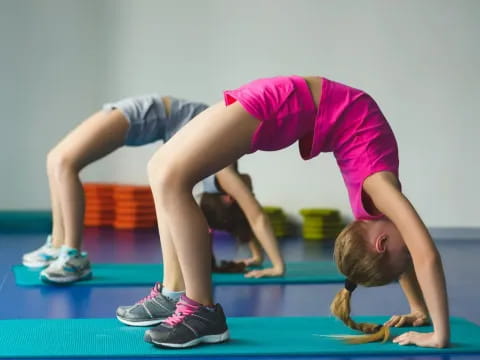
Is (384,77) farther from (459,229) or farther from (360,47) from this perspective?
(459,229)

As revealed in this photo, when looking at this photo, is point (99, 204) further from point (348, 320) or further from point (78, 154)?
point (348, 320)

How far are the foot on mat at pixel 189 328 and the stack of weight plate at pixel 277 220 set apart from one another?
3.63m

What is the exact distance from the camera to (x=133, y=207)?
617cm

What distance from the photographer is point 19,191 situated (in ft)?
20.7

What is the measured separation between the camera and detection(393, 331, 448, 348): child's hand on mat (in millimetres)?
2393

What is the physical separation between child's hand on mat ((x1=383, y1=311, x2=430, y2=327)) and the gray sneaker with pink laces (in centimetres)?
78

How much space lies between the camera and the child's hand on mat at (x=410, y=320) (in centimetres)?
275

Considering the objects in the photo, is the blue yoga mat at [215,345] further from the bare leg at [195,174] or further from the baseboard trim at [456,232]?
the baseboard trim at [456,232]

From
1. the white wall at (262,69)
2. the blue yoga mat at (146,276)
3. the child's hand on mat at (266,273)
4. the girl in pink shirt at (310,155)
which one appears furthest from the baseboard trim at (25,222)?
the girl in pink shirt at (310,155)

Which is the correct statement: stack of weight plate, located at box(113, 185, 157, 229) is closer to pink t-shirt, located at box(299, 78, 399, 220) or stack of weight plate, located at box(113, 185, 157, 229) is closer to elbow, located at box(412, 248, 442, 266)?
pink t-shirt, located at box(299, 78, 399, 220)

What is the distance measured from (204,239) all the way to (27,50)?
4355mm

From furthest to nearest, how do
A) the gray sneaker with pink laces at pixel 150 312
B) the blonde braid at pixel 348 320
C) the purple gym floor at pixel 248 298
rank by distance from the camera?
the purple gym floor at pixel 248 298 → the gray sneaker with pink laces at pixel 150 312 → the blonde braid at pixel 348 320

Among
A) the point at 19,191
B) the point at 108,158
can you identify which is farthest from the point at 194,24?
the point at 19,191

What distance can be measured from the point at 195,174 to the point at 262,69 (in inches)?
158
